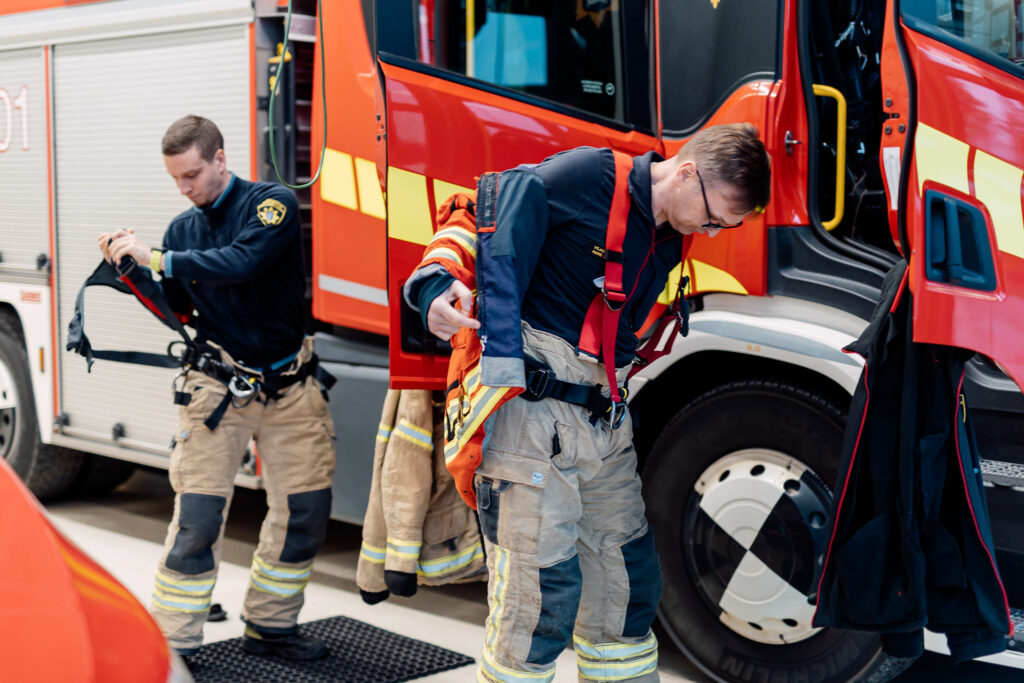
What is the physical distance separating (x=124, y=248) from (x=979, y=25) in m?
2.50

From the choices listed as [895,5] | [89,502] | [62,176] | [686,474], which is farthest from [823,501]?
[89,502]

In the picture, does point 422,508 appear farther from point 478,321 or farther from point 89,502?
point 89,502

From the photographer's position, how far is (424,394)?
3.55 metres

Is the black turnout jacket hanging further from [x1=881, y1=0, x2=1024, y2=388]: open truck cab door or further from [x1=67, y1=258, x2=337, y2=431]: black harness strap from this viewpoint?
[x1=67, y1=258, x2=337, y2=431]: black harness strap

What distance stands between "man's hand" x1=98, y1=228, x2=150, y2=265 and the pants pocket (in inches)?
62.1

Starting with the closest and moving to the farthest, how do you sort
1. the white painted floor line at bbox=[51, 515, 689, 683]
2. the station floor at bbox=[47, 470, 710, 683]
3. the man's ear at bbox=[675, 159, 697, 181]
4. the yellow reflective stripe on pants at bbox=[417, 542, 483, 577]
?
1. the man's ear at bbox=[675, 159, 697, 181]
2. the yellow reflective stripe on pants at bbox=[417, 542, 483, 577]
3. the white painted floor line at bbox=[51, 515, 689, 683]
4. the station floor at bbox=[47, 470, 710, 683]

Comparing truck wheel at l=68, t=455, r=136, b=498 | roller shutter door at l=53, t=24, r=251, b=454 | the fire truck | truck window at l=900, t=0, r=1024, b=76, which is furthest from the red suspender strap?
truck wheel at l=68, t=455, r=136, b=498

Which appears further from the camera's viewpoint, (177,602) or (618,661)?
(177,602)

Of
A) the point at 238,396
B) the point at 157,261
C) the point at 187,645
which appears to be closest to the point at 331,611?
the point at 187,645

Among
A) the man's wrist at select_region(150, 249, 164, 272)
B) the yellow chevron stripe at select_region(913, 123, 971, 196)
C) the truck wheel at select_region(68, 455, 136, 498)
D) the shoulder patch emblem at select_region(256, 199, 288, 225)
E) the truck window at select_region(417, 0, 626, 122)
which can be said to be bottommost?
the truck wheel at select_region(68, 455, 136, 498)

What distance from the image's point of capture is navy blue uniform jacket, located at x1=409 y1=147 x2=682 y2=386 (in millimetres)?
2482

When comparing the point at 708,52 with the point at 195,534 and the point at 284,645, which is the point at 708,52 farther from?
the point at 284,645

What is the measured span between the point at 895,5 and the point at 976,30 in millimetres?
244

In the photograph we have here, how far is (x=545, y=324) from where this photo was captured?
2.69 meters
